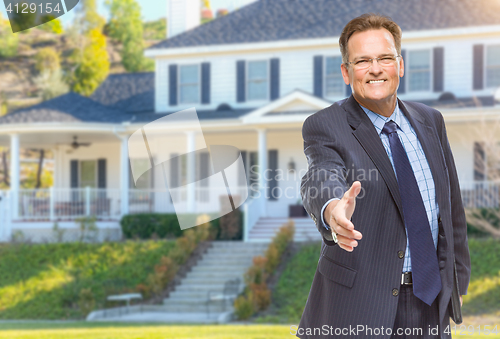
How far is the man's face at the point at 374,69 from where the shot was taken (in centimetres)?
243

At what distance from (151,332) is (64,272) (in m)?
6.41

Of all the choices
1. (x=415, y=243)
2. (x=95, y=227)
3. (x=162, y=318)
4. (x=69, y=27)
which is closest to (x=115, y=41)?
(x=69, y=27)

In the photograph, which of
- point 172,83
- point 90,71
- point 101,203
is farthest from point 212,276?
point 90,71

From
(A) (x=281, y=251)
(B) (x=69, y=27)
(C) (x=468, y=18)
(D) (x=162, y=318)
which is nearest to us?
(D) (x=162, y=318)

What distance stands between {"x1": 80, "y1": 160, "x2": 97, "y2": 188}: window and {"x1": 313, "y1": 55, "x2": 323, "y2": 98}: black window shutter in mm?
9400

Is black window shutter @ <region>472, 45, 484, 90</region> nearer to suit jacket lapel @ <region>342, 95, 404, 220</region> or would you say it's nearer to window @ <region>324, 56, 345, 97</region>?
window @ <region>324, 56, 345, 97</region>

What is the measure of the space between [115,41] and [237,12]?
4887cm

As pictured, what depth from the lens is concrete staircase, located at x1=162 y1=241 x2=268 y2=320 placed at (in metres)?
13.4

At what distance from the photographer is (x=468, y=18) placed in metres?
18.7

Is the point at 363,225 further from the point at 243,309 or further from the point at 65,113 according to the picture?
the point at 65,113

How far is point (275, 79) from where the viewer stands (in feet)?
64.5

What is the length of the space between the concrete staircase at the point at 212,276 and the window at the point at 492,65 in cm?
878

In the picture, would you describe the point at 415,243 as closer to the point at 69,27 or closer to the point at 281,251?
the point at 281,251

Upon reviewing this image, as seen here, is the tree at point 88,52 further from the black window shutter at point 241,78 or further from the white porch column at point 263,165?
the white porch column at point 263,165
